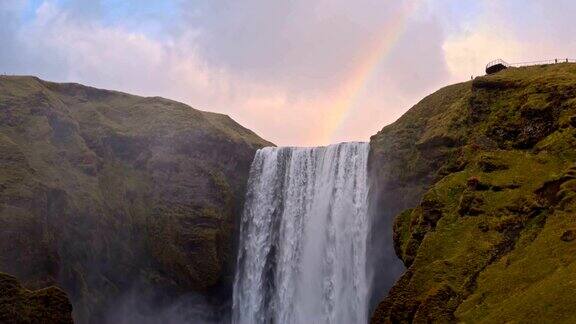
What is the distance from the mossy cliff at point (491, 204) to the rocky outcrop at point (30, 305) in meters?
22.0

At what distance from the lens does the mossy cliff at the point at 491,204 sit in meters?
29.5

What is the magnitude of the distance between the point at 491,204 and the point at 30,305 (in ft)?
102

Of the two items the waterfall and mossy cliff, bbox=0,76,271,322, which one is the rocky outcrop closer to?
mossy cliff, bbox=0,76,271,322

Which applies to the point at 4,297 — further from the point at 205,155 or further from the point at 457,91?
the point at 457,91

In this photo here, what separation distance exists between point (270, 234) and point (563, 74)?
111 feet

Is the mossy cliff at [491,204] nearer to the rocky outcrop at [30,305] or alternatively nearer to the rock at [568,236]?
the rock at [568,236]

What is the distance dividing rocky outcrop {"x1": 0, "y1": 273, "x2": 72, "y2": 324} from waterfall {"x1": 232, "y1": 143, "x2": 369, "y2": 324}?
80.4 feet

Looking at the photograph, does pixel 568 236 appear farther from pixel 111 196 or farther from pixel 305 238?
pixel 111 196

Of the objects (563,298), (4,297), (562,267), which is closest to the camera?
(563,298)

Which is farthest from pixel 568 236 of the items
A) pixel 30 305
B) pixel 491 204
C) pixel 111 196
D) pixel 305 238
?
pixel 111 196

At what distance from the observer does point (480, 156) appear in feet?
141

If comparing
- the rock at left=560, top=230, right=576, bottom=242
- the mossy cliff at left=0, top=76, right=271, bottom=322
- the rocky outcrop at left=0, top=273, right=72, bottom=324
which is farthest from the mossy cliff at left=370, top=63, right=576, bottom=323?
the rocky outcrop at left=0, top=273, right=72, bottom=324

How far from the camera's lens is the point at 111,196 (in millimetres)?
65750

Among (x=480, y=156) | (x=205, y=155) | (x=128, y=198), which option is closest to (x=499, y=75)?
(x=480, y=156)
